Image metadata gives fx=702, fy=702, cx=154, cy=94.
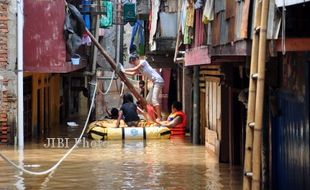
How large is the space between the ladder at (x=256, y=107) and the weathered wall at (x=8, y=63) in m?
12.5

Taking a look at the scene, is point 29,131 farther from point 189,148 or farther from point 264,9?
point 264,9

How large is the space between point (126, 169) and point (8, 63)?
227 inches

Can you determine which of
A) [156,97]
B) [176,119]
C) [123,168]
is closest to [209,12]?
[123,168]

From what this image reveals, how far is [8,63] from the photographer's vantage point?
18781 millimetres

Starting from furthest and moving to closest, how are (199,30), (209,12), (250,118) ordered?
(199,30)
(209,12)
(250,118)

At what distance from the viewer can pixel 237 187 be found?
40.6 ft

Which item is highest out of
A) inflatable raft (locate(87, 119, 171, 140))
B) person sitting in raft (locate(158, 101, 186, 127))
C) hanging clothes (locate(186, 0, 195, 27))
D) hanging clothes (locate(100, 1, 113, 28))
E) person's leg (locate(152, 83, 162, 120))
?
hanging clothes (locate(100, 1, 113, 28))

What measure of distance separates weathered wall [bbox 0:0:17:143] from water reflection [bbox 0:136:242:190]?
1.03 metres

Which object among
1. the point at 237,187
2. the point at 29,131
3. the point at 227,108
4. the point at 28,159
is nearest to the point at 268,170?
the point at 237,187

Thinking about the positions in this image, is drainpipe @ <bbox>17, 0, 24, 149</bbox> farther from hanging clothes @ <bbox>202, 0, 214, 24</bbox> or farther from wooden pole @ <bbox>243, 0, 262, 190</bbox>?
wooden pole @ <bbox>243, 0, 262, 190</bbox>

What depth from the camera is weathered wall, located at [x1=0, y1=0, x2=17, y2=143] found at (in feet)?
61.5

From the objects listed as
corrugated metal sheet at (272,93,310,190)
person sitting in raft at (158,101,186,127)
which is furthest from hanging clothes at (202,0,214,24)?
person sitting in raft at (158,101,186,127)

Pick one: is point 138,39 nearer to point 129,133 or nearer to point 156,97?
point 156,97

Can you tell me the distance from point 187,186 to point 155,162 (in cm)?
362
